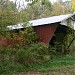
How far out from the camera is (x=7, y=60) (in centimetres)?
1373

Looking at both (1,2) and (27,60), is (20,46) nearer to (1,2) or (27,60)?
(27,60)

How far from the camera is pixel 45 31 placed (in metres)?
18.5

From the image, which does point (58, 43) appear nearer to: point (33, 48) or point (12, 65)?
point (33, 48)

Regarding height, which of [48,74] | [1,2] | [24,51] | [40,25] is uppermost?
[1,2]

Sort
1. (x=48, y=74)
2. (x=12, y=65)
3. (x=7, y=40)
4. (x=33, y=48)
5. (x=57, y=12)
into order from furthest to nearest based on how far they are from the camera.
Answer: (x=57, y=12) < (x=7, y=40) < (x=33, y=48) < (x=12, y=65) < (x=48, y=74)

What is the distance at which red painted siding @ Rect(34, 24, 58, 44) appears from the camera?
18203 mm

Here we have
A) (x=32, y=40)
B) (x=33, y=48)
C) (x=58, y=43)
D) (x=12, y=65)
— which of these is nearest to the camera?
(x=12, y=65)

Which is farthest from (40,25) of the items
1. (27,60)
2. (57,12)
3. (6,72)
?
(57,12)

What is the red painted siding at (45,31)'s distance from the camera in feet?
59.7

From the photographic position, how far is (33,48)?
581 inches

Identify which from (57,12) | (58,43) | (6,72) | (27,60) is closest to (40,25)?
(58,43)

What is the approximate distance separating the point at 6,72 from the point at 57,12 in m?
38.9

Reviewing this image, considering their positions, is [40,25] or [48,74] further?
[40,25]

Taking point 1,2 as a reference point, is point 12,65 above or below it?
below
